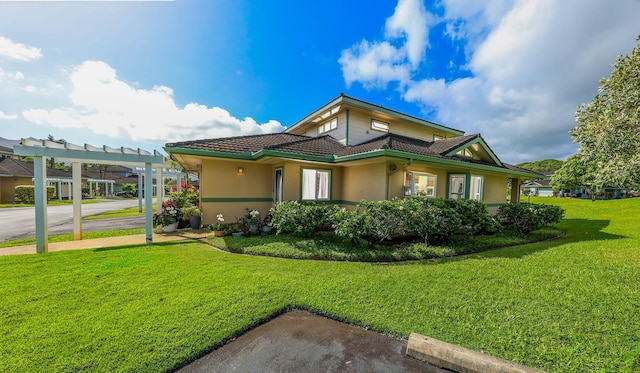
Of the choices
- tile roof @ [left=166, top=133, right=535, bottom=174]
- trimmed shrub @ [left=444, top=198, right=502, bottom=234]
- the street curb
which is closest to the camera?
the street curb

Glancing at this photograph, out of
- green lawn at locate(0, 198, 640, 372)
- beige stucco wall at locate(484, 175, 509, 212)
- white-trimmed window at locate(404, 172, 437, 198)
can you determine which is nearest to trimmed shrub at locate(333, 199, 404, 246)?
green lawn at locate(0, 198, 640, 372)

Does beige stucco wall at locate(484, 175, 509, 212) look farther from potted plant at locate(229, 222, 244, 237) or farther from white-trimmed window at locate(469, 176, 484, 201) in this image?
potted plant at locate(229, 222, 244, 237)

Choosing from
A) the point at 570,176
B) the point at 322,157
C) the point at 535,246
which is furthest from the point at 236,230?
the point at 570,176

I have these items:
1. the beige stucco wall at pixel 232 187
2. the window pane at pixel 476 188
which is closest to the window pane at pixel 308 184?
the beige stucco wall at pixel 232 187

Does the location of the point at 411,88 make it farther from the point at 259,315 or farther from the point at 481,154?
the point at 259,315

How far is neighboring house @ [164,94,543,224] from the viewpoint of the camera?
7961 mm

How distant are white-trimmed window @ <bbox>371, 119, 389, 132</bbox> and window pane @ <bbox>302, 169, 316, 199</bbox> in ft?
13.9

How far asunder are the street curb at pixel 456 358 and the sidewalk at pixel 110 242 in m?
7.38

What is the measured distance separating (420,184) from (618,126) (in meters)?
5.47

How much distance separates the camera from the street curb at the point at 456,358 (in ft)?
7.34

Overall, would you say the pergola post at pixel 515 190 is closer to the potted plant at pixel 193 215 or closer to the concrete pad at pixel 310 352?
the concrete pad at pixel 310 352

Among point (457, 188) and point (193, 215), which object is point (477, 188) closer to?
point (457, 188)

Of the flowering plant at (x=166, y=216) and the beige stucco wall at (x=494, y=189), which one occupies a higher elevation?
the beige stucco wall at (x=494, y=189)

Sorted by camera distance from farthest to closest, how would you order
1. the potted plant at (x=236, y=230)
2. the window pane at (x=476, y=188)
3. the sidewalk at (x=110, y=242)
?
the window pane at (x=476, y=188) < the potted plant at (x=236, y=230) < the sidewalk at (x=110, y=242)
